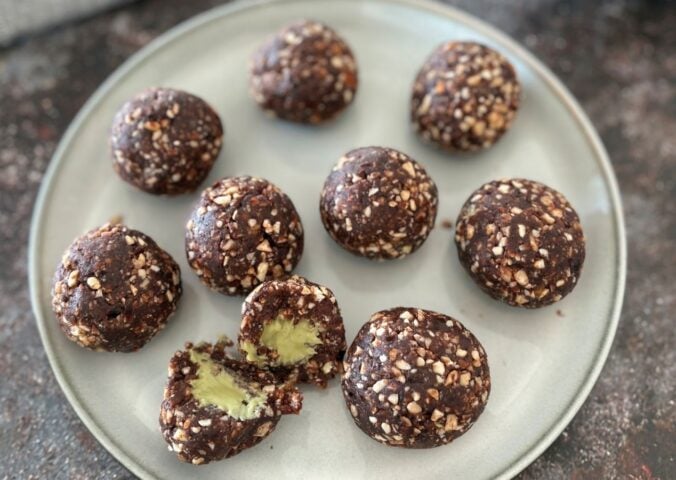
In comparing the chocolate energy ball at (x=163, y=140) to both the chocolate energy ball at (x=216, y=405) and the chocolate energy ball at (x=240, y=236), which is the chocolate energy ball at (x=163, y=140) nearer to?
the chocolate energy ball at (x=240, y=236)

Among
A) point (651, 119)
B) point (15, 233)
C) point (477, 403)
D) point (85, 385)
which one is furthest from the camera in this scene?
point (651, 119)

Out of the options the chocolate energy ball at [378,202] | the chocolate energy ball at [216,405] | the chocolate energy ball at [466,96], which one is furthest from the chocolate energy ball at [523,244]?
the chocolate energy ball at [216,405]

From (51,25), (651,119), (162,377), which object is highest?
(51,25)

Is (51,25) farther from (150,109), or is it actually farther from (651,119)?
(651,119)

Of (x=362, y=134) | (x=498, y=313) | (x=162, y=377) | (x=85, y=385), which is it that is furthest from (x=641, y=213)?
(x=85, y=385)

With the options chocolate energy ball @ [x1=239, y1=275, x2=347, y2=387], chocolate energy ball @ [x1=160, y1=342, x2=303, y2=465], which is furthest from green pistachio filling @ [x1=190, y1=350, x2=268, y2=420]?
chocolate energy ball @ [x1=239, y1=275, x2=347, y2=387]

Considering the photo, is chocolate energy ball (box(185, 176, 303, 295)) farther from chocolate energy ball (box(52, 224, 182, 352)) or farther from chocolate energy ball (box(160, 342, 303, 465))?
chocolate energy ball (box(160, 342, 303, 465))
